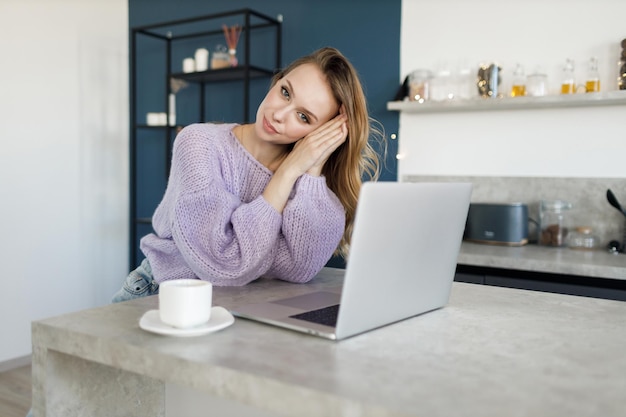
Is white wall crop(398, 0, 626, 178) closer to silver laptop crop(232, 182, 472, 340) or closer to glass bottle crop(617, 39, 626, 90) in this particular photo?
glass bottle crop(617, 39, 626, 90)

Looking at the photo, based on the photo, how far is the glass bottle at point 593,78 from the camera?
2.58 m

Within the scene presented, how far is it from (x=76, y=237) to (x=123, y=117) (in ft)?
3.00

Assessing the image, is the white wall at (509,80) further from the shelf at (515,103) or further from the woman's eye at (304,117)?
the woman's eye at (304,117)

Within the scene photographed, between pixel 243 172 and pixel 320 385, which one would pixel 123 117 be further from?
pixel 320 385

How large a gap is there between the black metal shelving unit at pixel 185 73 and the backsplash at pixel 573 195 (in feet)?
4.74

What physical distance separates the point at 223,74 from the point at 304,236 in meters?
2.31

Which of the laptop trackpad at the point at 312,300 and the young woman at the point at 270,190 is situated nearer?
the laptop trackpad at the point at 312,300

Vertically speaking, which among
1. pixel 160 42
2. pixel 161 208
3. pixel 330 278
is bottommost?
pixel 330 278

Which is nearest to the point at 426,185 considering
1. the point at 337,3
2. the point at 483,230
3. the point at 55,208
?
the point at 483,230

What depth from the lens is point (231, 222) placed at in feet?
4.28

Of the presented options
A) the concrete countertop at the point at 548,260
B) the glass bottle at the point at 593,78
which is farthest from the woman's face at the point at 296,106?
the glass bottle at the point at 593,78

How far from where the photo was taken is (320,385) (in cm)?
67

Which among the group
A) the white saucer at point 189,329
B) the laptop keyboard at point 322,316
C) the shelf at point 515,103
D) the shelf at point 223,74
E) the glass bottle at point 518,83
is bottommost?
the laptop keyboard at point 322,316

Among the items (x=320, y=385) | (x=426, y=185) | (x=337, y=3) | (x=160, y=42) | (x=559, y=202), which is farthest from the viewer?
(x=160, y=42)
